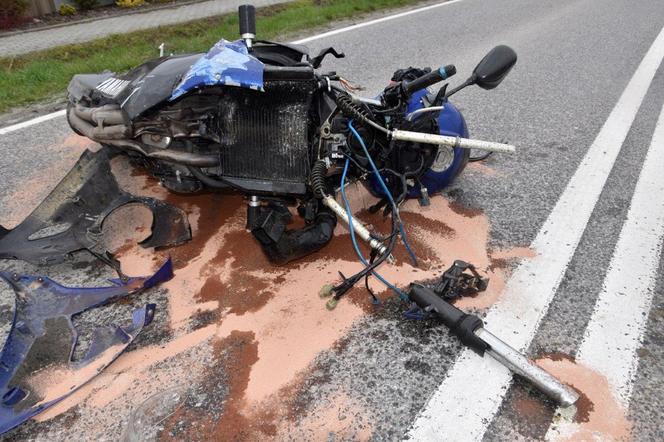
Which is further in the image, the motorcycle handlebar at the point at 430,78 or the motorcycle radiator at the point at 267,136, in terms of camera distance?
the motorcycle radiator at the point at 267,136

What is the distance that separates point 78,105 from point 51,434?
2138mm

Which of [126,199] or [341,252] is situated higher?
[126,199]

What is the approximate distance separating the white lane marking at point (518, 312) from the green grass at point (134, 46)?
572cm

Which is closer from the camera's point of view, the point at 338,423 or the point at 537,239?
the point at 338,423

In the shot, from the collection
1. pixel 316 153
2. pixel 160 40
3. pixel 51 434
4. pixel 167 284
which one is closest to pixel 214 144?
pixel 316 153

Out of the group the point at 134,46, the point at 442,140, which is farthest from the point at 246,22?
the point at 134,46

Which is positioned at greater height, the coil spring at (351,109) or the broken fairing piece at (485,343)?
the coil spring at (351,109)

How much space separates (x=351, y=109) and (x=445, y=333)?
135 centimetres

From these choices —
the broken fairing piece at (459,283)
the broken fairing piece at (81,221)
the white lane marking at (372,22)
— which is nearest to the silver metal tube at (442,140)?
the broken fairing piece at (459,283)

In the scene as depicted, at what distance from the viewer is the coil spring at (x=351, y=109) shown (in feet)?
8.91

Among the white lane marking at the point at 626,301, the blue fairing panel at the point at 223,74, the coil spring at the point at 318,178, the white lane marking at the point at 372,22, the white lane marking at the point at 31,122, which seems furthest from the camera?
the white lane marking at the point at 372,22

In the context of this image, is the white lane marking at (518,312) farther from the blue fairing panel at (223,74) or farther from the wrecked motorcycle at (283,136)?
the blue fairing panel at (223,74)

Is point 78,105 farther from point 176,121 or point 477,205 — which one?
point 477,205

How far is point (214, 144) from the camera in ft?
9.48
